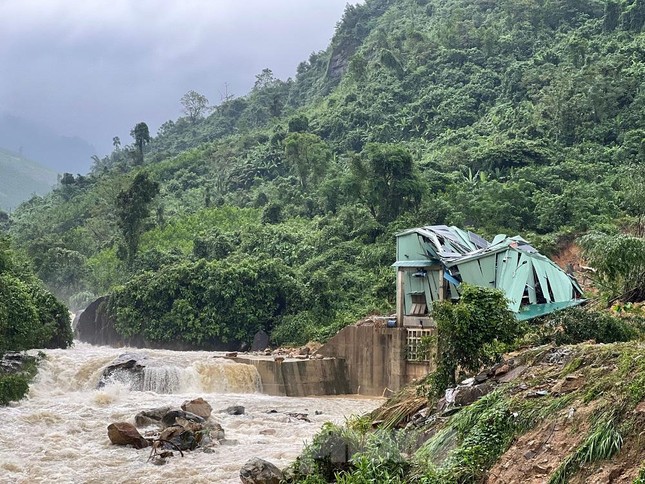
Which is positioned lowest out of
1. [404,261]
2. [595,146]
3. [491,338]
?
[491,338]

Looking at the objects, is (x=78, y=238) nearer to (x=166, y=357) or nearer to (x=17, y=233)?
(x=17, y=233)

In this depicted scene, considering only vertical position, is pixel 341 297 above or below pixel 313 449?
above

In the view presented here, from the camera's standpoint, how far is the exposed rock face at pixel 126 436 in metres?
15.3

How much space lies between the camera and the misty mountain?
159125 millimetres

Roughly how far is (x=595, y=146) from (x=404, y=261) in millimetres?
23419

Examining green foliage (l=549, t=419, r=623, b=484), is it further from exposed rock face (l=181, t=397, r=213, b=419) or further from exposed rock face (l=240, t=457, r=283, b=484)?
exposed rock face (l=181, t=397, r=213, b=419)

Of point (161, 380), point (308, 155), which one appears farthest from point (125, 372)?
point (308, 155)

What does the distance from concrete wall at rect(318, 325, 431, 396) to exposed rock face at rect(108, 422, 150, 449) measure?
32.4ft

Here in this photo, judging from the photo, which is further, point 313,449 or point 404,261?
point 404,261

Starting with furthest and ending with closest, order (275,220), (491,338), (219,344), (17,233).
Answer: (17,233)
(275,220)
(219,344)
(491,338)

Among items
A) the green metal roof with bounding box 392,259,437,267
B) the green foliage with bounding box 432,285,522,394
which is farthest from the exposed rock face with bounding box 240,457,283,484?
the green metal roof with bounding box 392,259,437,267

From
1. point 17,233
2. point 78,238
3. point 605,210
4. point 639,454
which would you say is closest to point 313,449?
point 639,454

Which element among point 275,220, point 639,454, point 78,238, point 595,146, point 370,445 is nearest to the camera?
point 639,454

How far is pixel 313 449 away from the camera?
34.1 feet
